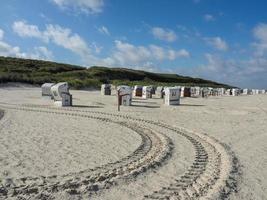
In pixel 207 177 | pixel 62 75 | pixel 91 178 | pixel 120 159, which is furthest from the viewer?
pixel 62 75

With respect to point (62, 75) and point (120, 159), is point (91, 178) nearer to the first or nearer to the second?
point (120, 159)

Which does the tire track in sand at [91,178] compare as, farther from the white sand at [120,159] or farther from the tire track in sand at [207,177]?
the tire track in sand at [207,177]

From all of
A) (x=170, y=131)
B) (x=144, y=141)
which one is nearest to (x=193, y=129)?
(x=170, y=131)

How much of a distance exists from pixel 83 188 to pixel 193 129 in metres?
7.91

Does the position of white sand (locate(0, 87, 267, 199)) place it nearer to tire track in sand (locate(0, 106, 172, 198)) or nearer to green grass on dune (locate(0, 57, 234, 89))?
tire track in sand (locate(0, 106, 172, 198))

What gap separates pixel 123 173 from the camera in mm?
7688

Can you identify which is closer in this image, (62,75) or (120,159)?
(120,159)

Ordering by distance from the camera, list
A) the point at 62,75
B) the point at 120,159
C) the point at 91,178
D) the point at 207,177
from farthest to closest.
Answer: the point at 62,75 < the point at 120,159 < the point at 207,177 < the point at 91,178

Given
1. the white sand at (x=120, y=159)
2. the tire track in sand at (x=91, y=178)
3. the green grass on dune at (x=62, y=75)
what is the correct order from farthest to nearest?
the green grass on dune at (x=62, y=75), the white sand at (x=120, y=159), the tire track in sand at (x=91, y=178)

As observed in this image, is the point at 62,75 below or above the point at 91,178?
above

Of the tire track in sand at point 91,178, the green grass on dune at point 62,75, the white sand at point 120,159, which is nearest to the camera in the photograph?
the tire track in sand at point 91,178

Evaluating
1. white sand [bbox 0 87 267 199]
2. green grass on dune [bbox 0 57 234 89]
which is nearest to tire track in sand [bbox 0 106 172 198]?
white sand [bbox 0 87 267 199]

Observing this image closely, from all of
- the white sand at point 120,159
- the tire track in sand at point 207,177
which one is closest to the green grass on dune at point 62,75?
the white sand at point 120,159

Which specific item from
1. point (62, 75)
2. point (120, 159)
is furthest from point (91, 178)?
point (62, 75)
